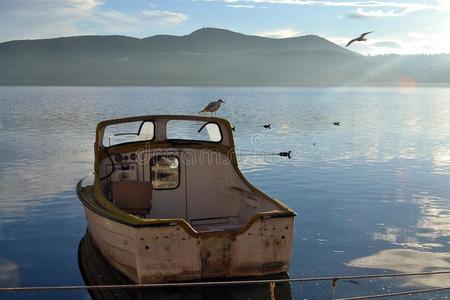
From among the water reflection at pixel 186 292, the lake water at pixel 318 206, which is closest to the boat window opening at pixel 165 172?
the water reflection at pixel 186 292

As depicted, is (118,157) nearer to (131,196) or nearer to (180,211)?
(131,196)

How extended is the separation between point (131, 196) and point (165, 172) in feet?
4.61

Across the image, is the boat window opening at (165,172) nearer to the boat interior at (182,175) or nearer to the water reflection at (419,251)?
the boat interior at (182,175)

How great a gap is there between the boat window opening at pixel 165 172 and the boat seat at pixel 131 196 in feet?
3.01

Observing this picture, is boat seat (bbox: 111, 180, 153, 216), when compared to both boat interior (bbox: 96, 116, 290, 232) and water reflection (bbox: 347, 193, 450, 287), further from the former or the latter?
water reflection (bbox: 347, 193, 450, 287)

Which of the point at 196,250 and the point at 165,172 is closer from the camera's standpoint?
the point at 196,250

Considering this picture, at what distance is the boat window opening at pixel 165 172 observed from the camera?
1320cm

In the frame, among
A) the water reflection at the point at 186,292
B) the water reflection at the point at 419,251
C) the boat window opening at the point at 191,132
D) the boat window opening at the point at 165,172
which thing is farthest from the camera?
the boat window opening at the point at 191,132

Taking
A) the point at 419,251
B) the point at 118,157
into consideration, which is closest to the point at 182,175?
the point at 118,157

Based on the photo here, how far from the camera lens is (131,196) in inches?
480

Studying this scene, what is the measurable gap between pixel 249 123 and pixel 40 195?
117ft

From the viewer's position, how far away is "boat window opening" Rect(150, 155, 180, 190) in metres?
13.2

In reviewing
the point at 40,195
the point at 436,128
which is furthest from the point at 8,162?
the point at 436,128

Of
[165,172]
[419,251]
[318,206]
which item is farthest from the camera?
[318,206]
